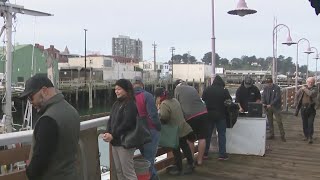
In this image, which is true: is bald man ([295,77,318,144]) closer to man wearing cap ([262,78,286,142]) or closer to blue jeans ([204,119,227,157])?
man wearing cap ([262,78,286,142])

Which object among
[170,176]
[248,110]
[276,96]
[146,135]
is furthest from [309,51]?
[146,135]

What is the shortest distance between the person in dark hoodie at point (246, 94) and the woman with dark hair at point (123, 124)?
17.2 ft

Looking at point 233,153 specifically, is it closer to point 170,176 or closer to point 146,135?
point 170,176

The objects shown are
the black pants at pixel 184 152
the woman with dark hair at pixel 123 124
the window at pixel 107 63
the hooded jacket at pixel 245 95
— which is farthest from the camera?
the window at pixel 107 63

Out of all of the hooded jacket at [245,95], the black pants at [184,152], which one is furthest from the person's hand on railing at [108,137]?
the hooded jacket at [245,95]

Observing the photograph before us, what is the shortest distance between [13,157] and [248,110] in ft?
18.8

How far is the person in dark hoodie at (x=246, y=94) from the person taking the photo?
31.6 feet

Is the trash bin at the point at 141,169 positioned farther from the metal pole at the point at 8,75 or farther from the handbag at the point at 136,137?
the metal pole at the point at 8,75

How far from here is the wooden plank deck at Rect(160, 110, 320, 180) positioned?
6609 millimetres

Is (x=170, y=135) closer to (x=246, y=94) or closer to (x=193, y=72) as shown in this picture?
(x=246, y=94)

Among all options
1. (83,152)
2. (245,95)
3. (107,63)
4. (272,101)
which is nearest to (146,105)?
(83,152)

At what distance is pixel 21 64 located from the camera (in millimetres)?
61438

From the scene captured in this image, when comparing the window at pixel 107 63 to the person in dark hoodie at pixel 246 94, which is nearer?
the person in dark hoodie at pixel 246 94

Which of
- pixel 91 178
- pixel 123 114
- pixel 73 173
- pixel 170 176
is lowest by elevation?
pixel 170 176
